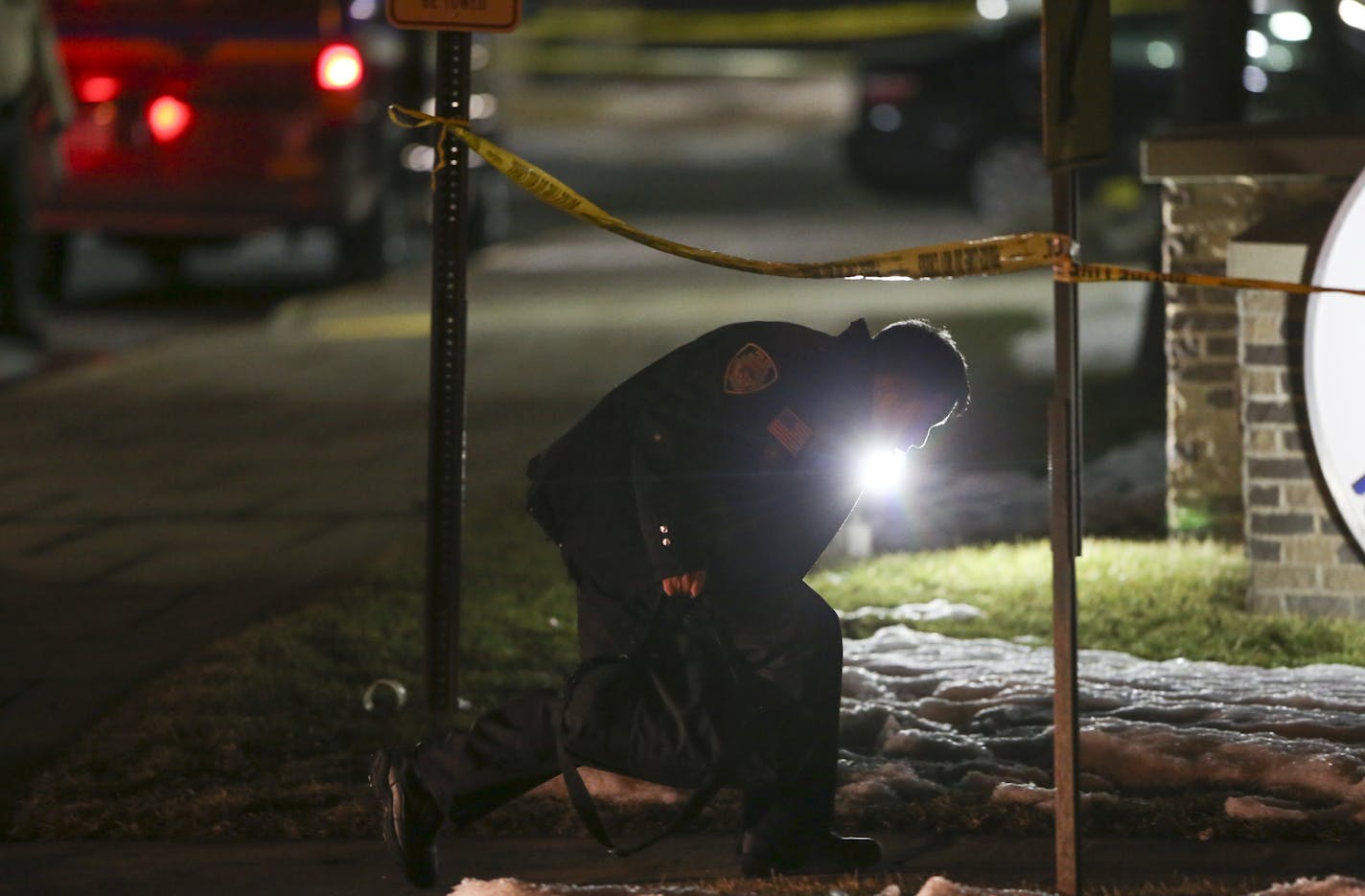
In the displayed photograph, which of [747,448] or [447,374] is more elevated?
[447,374]

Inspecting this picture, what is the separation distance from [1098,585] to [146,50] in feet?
26.2

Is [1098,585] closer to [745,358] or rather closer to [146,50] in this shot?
[745,358]

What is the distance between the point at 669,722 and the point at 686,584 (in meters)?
0.26

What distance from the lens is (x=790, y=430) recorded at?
4414mm

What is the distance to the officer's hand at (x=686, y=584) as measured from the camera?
4430 millimetres

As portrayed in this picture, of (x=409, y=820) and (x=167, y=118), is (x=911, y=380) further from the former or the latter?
(x=167, y=118)

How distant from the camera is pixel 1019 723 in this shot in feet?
18.7

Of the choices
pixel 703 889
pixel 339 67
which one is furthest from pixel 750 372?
pixel 339 67

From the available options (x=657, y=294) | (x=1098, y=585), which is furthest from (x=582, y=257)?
(x=1098, y=585)

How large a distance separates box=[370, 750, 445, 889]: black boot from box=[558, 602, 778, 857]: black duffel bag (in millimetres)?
339

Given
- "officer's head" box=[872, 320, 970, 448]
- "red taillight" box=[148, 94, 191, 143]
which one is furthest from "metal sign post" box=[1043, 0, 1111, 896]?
"red taillight" box=[148, 94, 191, 143]

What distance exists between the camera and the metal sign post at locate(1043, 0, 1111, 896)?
4.15 m

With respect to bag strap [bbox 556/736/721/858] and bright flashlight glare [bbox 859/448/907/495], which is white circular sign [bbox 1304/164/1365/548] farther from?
bag strap [bbox 556/736/721/858]

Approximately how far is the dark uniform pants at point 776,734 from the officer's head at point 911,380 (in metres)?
0.37
